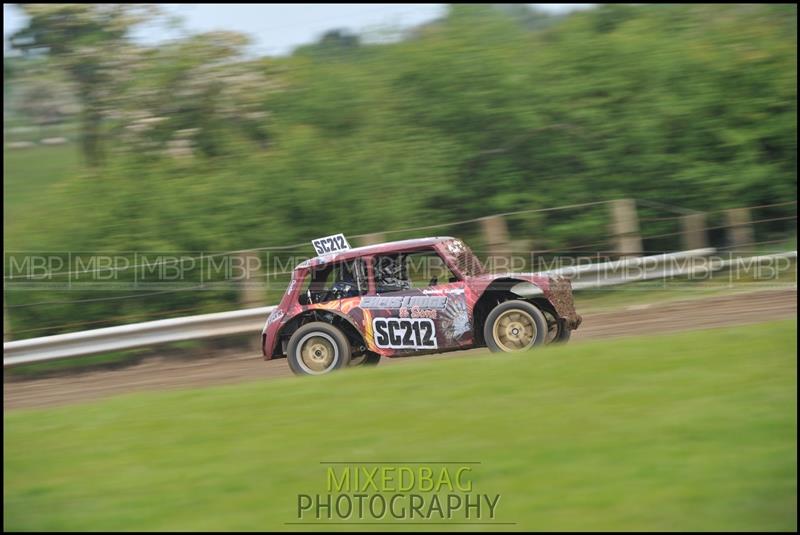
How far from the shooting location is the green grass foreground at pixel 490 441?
5.62 meters

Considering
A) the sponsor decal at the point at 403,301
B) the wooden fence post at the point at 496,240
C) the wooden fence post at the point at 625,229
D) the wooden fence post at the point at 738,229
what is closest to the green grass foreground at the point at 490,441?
the sponsor decal at the point at 403,301

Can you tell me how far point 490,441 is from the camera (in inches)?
263

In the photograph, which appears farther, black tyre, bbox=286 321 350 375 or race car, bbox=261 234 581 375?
black tyre, bbox=286 321 350 375

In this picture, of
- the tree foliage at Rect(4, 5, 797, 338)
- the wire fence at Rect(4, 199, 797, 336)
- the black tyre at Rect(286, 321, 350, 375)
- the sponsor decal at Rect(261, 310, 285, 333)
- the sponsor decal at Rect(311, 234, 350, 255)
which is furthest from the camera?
the tree foliage at Rect(4, 5, 797, 338)

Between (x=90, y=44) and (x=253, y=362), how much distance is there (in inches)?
366

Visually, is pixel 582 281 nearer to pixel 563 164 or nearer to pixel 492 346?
pixel 563 164

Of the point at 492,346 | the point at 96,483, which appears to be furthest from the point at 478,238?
the point at 96,483

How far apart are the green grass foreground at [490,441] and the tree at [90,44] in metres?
11.3

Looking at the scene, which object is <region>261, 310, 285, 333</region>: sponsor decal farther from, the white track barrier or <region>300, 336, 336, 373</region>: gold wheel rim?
the white track barrier

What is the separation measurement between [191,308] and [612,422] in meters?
10.6

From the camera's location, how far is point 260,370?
12.5 metres

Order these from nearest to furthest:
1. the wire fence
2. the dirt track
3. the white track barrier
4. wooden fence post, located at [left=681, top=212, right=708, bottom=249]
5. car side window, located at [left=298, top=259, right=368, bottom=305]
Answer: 1. car side window, located at [left=298, top=259, right=368, bottom=305]
2. the dirt track
3. the white track barrier
4. the wire fence
5. wooden fence post, located at [left=681, top=212, right=708, bottom=249]

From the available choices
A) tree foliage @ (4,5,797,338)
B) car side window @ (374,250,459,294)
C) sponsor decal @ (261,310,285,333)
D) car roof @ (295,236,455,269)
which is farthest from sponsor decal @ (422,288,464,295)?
tree foliage @ (4,5,797,338)

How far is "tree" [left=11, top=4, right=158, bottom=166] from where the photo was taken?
62.7 ft
